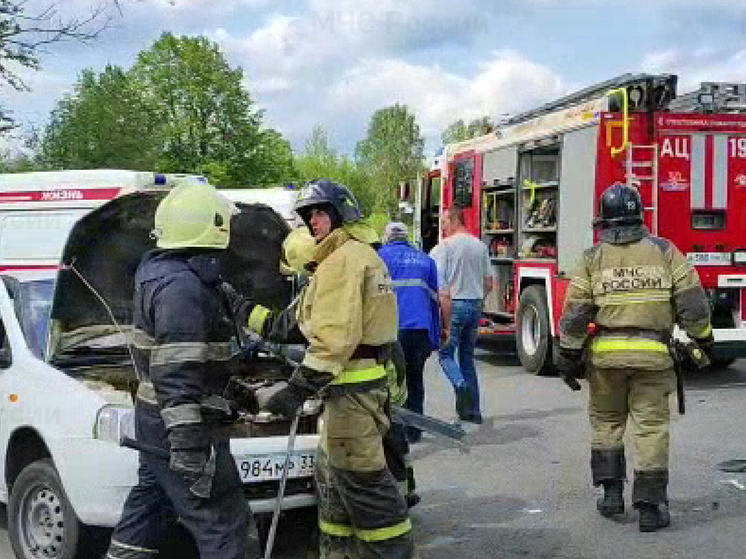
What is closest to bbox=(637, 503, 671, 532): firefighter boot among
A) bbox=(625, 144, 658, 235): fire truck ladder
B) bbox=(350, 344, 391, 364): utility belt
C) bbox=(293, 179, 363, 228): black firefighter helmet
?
bbox=(350, 344, 391, 364): utility belt

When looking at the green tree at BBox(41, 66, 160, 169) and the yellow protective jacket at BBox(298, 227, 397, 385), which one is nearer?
the yellow protective jacket at BBox(298, 227, 397, 385)

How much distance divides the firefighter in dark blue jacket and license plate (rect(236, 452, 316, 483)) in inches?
27.4

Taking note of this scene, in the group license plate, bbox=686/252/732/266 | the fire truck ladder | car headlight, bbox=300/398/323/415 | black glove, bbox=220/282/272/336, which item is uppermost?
the fire truck ladder

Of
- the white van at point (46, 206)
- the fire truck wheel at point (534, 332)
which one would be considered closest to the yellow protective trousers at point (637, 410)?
the fire truck wheel at point (534, 332)

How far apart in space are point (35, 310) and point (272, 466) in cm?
182

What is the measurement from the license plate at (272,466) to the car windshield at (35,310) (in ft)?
4.48

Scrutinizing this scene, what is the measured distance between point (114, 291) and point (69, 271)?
390mm

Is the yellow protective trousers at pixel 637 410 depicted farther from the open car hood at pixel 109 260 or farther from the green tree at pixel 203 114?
the green tree at pixel 203 114

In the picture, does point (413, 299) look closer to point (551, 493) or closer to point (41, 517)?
point (551, 493)

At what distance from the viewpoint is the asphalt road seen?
17.4ft

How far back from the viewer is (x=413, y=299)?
7.32 meters

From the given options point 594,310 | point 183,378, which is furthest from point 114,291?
point 594,310

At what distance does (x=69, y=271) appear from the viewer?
5.46m

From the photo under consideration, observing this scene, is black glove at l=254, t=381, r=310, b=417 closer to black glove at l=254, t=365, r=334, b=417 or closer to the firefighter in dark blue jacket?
black glove at l=254, t=365, r=334, b=417
